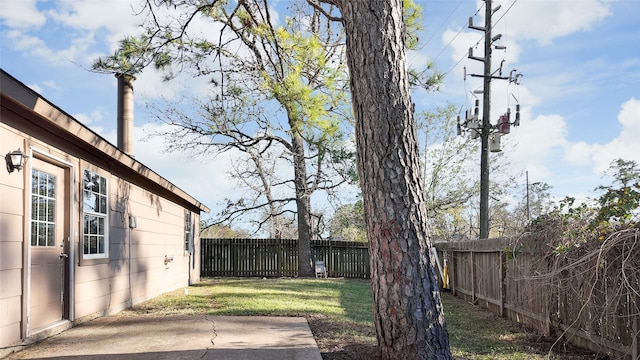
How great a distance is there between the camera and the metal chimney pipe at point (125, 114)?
10.9m

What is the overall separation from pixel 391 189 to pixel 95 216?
187 inches

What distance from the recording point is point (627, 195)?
467 centimetres

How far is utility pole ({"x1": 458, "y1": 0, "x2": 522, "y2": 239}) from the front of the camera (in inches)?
566

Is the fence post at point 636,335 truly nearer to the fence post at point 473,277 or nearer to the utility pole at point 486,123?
the fence post at point 473,277

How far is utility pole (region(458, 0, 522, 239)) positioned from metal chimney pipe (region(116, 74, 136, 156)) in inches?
371

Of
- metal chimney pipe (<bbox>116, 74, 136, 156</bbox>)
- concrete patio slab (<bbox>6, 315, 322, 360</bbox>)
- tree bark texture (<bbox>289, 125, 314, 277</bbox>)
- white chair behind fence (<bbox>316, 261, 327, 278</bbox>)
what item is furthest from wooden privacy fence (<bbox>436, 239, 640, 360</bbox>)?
tree bark texture (<bbox>289, 125, 314, 277</bbox>)

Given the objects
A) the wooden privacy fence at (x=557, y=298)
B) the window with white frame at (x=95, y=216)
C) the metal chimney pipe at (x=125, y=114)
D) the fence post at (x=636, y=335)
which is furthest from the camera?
the metal chimney pipe at (x=125, y=114)

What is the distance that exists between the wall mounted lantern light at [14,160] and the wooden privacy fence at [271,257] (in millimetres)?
13193

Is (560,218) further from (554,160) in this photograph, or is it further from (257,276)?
(554,160)

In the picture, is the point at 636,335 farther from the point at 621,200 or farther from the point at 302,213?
the point at 302,213

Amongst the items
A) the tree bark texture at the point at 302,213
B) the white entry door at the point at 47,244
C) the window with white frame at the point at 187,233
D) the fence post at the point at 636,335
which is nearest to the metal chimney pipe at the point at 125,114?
the window with white frame at the point at 187,233

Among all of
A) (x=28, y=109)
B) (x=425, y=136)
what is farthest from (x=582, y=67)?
(x=28, y=109)

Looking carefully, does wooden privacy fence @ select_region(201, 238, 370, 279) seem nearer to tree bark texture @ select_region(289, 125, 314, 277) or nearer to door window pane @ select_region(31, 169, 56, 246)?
tree bark texture @ select_region(289, 125, 314, 277)

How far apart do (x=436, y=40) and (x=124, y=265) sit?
10723 millimetres
